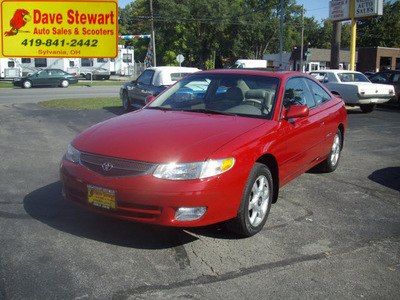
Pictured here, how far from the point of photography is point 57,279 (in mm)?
3080

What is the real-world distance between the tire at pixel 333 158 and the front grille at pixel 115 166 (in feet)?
12.1

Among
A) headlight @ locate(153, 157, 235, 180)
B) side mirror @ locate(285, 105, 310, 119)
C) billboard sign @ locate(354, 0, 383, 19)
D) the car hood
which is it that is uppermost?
billboard sign @ locate(354, 0, 383, 19)

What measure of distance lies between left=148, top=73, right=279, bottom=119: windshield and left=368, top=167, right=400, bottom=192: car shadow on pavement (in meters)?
2.47

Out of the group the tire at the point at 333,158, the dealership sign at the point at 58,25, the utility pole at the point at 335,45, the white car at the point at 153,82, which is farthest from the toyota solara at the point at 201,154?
the utility pole at the point at 335,45

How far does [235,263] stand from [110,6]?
9.14m

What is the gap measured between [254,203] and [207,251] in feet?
2.25

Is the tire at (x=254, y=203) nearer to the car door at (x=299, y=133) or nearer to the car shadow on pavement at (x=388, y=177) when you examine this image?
the car door at (x=299, y=133)

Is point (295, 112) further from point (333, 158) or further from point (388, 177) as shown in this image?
point (388, 177)

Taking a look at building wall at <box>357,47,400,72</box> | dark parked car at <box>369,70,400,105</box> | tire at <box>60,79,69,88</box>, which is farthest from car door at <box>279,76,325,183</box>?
building wall at <box>357,47,400,72</box>

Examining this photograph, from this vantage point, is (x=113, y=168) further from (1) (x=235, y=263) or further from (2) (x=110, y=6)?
(2) (x=110, y=6)

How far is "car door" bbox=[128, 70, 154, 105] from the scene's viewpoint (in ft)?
39.9

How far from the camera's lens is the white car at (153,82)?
11.9m

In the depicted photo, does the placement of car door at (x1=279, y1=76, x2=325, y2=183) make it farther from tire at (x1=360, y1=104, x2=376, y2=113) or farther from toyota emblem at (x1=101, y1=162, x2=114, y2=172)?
tire at (x1=360, y1=104, x2=376, y2=113)

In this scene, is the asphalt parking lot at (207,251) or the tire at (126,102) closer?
the asphalt parking lot at (207,251)
